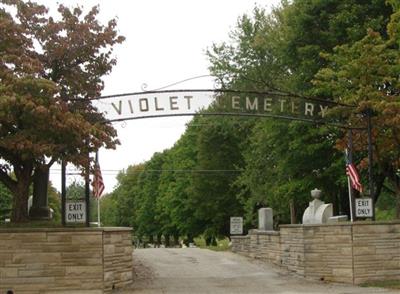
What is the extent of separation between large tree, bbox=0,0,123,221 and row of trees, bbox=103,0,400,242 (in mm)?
6584

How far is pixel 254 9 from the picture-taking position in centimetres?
3988

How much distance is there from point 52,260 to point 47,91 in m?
3.68

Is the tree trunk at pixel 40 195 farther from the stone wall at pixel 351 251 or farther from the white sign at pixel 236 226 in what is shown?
the white sign at pixel 236 226

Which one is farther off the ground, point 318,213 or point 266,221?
point 318,213

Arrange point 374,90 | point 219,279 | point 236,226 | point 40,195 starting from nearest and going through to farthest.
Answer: point 40,195 → point 374,90 → point 219,279 → point 236,226

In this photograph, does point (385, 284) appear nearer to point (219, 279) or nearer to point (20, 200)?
point (219, 279)

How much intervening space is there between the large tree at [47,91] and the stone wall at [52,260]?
1499 mm

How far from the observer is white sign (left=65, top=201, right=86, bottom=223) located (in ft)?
51.5

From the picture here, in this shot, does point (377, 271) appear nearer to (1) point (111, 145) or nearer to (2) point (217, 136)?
(1) point (111, 145)

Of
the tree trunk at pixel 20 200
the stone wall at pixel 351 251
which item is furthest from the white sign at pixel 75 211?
the stone wall at pixel 351 251

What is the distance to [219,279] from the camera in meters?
18.2

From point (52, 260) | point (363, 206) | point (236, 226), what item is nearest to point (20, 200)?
point (52, 260)

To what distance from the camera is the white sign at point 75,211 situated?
1569 centimetres

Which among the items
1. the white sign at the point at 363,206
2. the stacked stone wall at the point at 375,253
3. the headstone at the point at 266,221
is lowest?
the stacked stone wall at the point at 375,253
